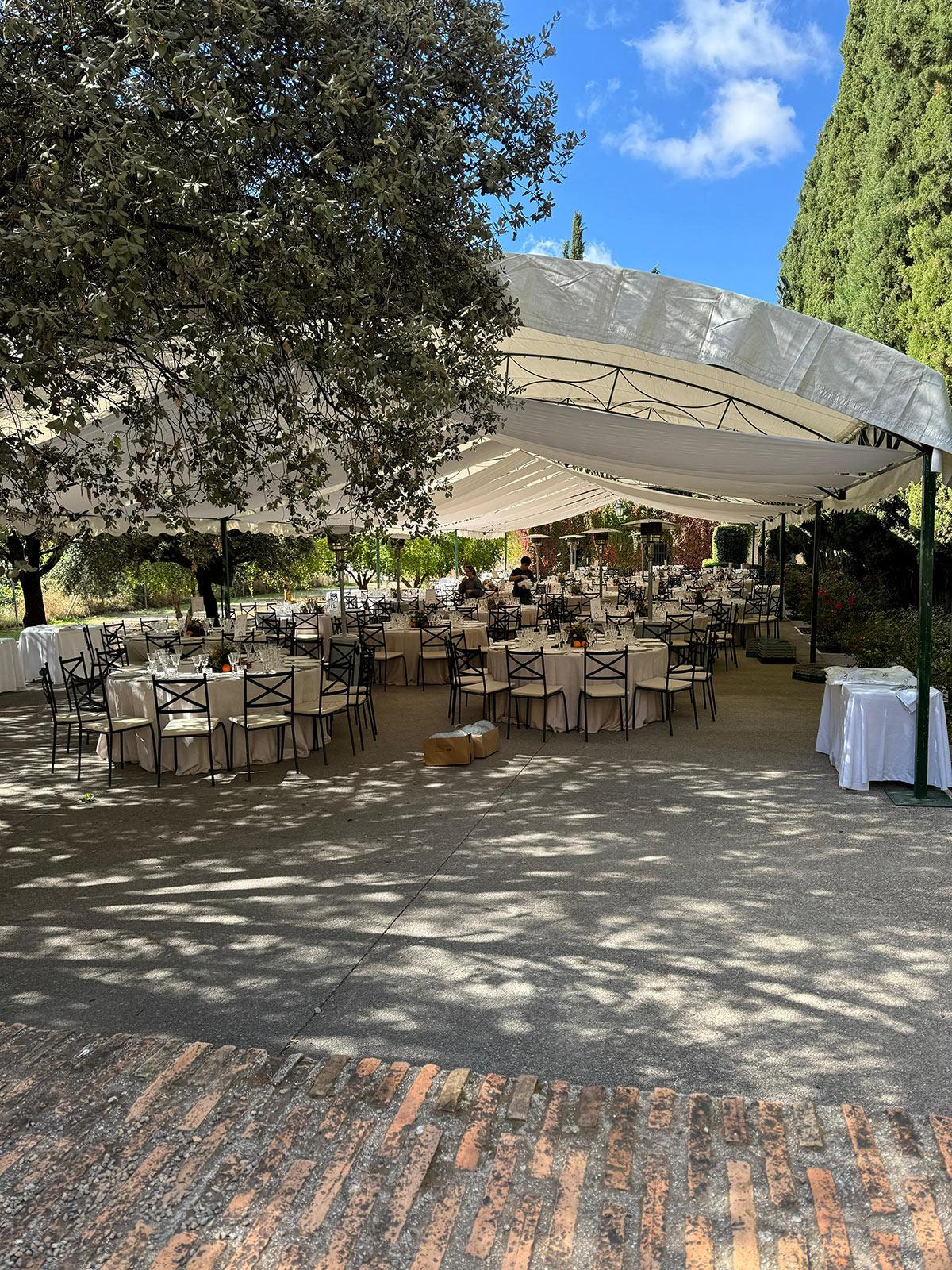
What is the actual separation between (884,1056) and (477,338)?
3923mm

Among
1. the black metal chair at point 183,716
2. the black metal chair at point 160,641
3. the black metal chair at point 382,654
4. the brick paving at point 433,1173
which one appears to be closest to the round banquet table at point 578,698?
the black metal chair at point 183,716

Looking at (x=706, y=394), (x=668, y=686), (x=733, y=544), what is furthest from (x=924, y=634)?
(x=733, y=544)

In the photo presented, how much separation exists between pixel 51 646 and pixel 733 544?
94.5ft

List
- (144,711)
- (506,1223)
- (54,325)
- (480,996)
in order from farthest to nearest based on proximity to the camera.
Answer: (144,711)
(480,996)
(54,325)
(506,1223)

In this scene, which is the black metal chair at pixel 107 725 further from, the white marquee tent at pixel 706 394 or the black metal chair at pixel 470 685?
the black metal chair at pixel 470 685

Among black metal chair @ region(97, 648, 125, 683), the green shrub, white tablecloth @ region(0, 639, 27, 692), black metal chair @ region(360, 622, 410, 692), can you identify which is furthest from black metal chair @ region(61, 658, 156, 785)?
the green shrub

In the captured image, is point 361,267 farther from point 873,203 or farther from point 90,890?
point 873,203

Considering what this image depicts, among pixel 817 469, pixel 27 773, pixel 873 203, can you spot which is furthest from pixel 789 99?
pixel 27 773

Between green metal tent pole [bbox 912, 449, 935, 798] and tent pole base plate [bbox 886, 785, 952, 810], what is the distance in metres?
0.05

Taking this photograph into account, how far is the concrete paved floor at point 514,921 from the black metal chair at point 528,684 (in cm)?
143

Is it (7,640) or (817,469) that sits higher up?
(817,469)

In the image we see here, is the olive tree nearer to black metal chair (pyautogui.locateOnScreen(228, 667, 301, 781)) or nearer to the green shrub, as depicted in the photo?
black metal chair (pyautogui.locateOnScreen(228, 667, 301, 781))

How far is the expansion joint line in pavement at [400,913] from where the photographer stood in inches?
135

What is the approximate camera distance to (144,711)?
7.80 m
